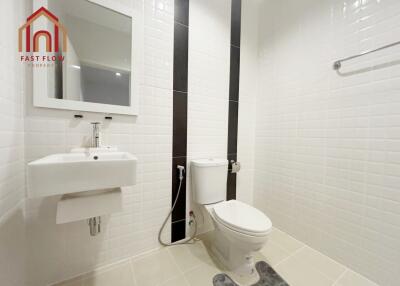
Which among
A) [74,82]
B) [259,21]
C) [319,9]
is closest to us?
[74,82]

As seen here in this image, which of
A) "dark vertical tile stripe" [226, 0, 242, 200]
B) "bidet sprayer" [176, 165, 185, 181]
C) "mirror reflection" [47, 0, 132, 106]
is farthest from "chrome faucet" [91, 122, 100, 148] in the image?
"dark vertical tile stripe" [226, 0, 242, 200]

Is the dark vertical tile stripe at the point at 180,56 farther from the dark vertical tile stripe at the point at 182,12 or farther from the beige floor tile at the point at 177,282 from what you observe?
the beige floor tile at the point at 177,282

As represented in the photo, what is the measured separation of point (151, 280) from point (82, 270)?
48 centimetres

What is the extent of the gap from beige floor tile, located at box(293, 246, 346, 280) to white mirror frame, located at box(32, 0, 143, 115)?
1721mm

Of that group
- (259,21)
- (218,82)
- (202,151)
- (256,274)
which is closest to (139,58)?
(218,82)

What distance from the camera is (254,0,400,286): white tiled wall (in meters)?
1.03

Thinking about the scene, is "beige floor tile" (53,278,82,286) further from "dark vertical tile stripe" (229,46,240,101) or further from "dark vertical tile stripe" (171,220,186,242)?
"dark vertical tile stripe" (229,46,240,101)

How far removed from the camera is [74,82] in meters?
1.07

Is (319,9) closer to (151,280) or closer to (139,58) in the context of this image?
(139,58)

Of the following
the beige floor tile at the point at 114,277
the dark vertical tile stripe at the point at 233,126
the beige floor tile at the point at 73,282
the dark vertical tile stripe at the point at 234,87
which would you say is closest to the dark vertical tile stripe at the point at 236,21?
the dark vertical tile stripe at the point at 234,87

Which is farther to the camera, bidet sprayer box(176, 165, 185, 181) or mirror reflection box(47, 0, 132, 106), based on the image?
bidet sprayer box(176, 165, 185, 181)

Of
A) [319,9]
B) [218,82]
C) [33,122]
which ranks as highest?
[319,9]

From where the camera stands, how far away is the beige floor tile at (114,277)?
1.07 meters

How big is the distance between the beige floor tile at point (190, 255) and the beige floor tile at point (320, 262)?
28.4 inches
